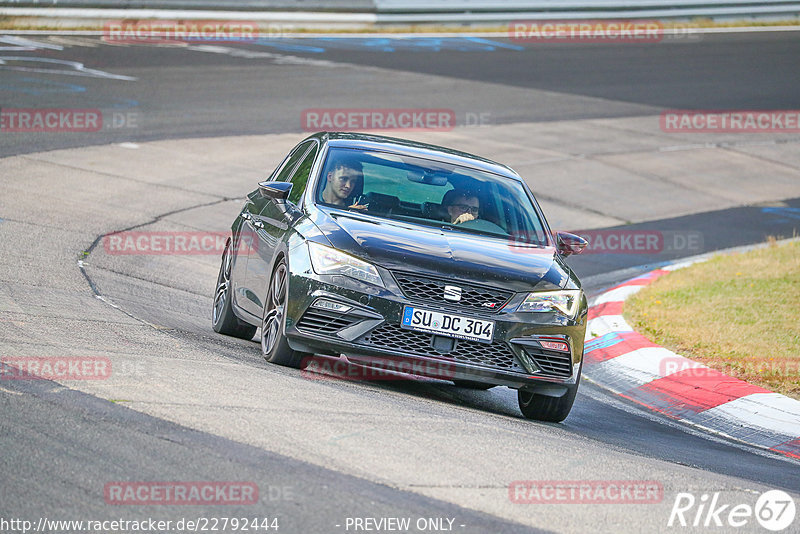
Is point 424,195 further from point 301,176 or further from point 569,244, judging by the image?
point 569,244

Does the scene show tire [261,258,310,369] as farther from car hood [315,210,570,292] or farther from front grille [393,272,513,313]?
front grille [393,272,513,313]

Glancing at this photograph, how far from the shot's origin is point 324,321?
7352 millimetres

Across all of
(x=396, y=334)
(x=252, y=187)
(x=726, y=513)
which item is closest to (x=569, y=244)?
(x=396, y=334)

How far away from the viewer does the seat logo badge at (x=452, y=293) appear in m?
7.33

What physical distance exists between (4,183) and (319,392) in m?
8.79

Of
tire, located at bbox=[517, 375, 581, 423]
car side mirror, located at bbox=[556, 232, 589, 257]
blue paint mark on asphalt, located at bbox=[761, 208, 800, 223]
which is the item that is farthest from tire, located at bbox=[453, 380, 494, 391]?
blue paint mark on asphalt, located at bbox=[761, 208, 800, 223]

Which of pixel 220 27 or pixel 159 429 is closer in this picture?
pixel 159 429

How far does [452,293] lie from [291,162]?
2.81 meters

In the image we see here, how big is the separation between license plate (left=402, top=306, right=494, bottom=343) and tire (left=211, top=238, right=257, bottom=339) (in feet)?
8.10

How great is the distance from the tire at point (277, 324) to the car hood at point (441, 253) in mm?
440

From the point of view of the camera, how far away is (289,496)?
4953 mm

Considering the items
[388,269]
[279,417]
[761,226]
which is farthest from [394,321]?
[761,226]

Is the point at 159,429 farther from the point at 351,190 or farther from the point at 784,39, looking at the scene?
the point at 784,39

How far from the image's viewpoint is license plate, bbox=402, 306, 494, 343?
7.26 meters
